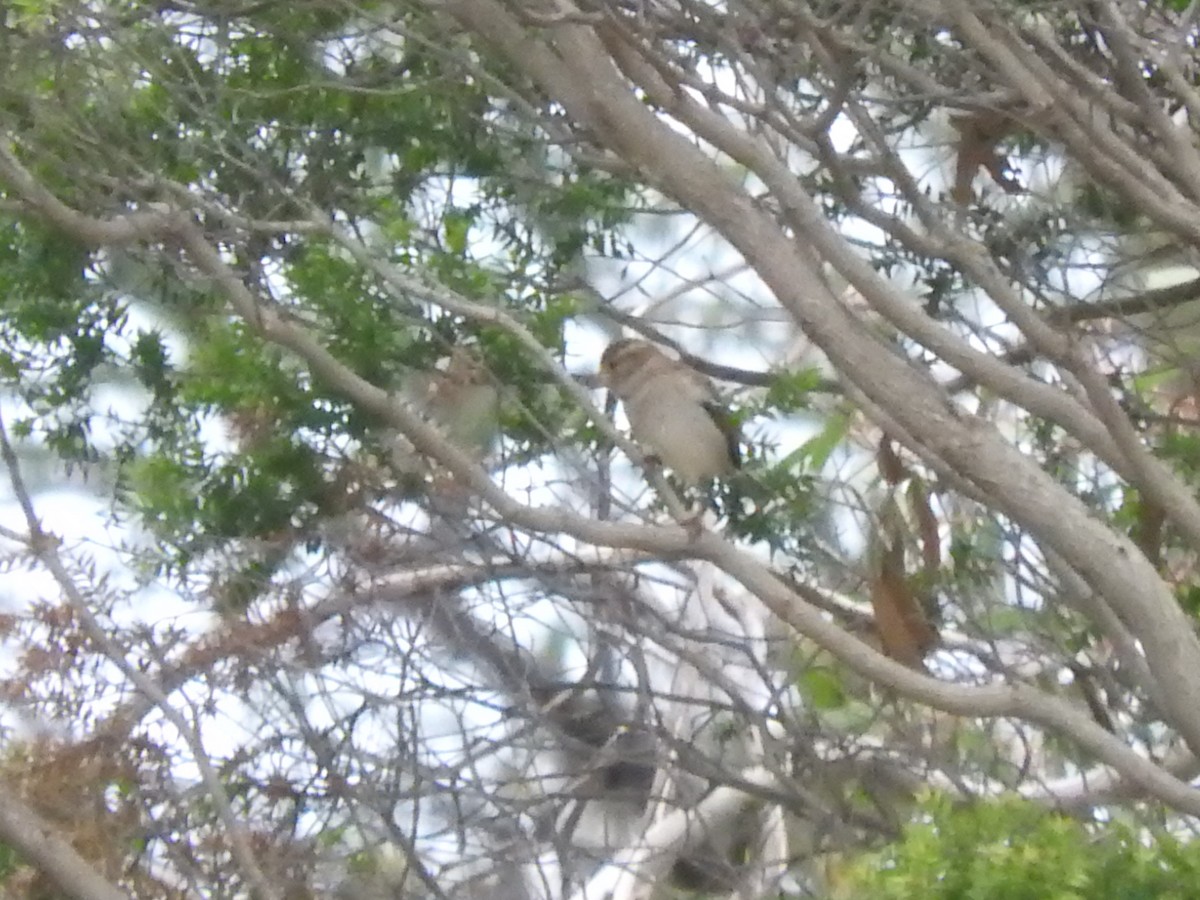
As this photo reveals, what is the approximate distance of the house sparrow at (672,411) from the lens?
2.83m

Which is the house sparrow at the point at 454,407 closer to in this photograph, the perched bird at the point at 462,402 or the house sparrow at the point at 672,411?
the perched bird at the point at 462,402

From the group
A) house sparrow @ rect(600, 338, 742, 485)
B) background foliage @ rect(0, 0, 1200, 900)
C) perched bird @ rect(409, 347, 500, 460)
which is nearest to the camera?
background foliage @ rect(0, 0, 1200, 900)

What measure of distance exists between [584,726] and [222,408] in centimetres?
100

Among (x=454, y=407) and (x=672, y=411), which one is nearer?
(x=454, y=407)

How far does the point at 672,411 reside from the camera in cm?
295

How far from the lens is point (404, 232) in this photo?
8.38 feet

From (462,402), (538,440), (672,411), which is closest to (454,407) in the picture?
(462,402)

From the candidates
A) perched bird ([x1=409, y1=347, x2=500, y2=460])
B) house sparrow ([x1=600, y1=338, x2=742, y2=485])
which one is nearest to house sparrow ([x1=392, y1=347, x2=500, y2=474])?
perched bird ([x1=409, y1=347, x2=500, y2=460])

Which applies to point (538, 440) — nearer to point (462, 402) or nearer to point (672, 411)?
point (462, 402)

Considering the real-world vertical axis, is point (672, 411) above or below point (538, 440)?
above

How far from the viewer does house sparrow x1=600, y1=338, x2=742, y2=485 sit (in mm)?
2828

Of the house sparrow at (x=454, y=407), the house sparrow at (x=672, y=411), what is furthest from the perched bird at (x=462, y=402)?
the house sparrow at (x=672, y=411)

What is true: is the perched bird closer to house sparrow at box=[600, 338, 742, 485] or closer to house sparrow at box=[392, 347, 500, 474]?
house sparrow at box=[392, 347, 500, 474]

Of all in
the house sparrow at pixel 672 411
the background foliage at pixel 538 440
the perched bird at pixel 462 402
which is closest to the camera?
the background foliage at pixel 538 440
